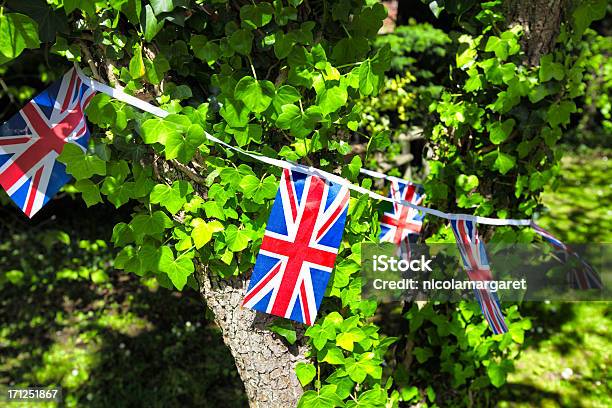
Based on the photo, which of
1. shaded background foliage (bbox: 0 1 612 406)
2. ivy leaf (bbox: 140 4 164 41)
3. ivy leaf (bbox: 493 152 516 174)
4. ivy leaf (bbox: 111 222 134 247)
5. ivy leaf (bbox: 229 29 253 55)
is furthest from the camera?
shaded background foliage (bbox: 0 1 612 406)

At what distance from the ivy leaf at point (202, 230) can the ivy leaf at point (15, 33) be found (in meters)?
0.62

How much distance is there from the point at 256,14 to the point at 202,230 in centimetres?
62

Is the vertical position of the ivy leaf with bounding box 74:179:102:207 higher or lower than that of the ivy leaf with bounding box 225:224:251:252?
higher

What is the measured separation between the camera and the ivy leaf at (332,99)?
1.55 m

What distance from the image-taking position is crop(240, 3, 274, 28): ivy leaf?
146 cm

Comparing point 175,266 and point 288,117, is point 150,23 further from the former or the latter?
point 175,266

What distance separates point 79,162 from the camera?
60.1 inches

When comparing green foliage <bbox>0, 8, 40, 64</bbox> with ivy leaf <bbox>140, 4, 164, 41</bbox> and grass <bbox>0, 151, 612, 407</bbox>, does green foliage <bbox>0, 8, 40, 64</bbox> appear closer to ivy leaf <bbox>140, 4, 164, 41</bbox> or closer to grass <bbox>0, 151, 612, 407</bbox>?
ivy leaf <bbox>140, 4, 164, 41</bbox>

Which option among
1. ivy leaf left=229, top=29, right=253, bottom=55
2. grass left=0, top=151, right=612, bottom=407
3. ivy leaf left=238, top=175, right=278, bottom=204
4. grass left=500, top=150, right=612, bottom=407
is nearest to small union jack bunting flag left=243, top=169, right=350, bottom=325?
ivy leaf left=238, top=175, right=278, bottom=204

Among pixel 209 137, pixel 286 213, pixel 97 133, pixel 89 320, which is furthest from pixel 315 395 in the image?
pixel 89 320

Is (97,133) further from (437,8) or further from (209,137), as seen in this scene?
(437,8)

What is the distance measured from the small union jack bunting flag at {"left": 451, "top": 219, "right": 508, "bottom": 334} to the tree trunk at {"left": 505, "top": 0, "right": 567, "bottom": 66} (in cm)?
77

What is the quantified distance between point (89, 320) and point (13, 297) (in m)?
0.86

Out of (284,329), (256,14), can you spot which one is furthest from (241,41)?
(284,329)
